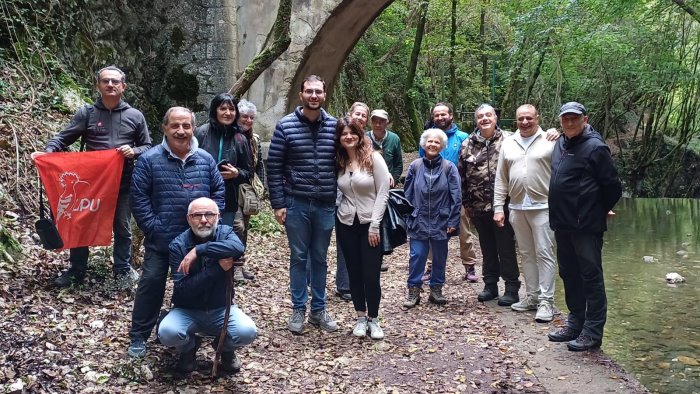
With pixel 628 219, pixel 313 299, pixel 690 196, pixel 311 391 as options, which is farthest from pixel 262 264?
pixel 690 196

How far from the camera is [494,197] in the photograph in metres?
5.32

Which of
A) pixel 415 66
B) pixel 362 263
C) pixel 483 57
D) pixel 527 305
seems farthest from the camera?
pixel 483 57

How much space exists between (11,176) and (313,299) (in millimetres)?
3091

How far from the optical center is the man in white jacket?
497 cm

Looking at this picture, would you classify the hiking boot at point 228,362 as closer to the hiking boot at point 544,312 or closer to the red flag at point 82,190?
the red flag at point 82,190

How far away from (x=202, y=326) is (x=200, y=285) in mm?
260

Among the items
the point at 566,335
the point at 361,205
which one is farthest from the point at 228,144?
the point at 566,335

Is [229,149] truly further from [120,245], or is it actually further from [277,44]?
[277,44]

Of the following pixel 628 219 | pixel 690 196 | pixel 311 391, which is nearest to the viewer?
pixel 311 391

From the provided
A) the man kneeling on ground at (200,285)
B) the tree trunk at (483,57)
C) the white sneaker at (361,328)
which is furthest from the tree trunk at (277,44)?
the tree trunk at (483,57)

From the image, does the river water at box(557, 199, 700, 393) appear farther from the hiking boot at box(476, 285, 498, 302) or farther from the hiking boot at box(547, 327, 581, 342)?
the hiking boot at box(476, 285, 498, 302)

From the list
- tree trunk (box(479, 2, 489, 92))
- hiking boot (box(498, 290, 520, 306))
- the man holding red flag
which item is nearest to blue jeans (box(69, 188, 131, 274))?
the man holding red flag

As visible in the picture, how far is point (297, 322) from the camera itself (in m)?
4.68

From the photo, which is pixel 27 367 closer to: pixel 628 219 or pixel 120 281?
pixel 120 281
